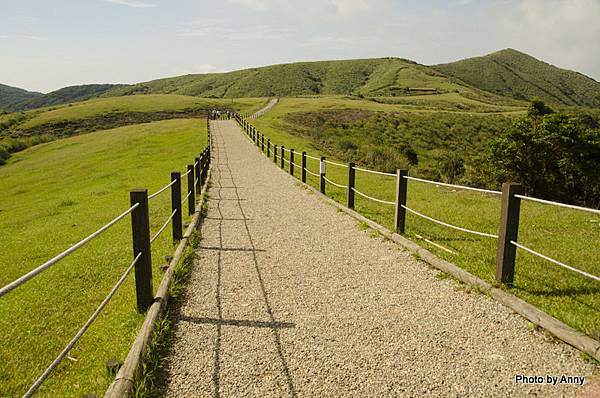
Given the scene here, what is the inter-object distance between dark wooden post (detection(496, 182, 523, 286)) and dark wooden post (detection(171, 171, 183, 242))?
17.4 feet

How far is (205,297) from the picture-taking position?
526 centimetres

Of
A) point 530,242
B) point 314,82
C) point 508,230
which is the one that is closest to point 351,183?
point 530,242

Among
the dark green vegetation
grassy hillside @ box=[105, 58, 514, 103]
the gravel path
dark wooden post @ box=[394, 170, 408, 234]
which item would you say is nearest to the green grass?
the gravel path

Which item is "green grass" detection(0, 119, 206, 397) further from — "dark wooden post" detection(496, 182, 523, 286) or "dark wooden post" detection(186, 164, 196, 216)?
"dark wooden post" detection(496, 182, 523, 286)

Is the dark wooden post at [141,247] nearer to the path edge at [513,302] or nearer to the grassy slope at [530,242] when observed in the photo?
the path edge at [513,302]

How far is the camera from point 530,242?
769 centimetres

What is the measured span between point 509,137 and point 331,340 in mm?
20734

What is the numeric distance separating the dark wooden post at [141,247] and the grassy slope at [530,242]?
4262 millimetres

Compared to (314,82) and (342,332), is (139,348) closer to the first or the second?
(342,332)

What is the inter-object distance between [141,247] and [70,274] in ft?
11.3

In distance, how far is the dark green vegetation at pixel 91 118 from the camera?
172 feet

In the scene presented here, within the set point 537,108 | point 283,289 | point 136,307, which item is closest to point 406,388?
point 283,289

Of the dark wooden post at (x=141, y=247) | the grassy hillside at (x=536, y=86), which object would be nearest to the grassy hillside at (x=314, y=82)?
the grassy hillside at (x=536, y=86)

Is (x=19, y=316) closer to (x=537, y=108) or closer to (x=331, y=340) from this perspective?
(x=331, y=340)
